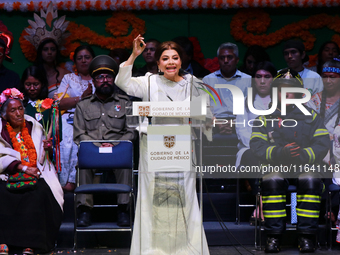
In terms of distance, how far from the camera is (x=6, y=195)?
4781mm

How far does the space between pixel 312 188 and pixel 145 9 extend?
3.80m

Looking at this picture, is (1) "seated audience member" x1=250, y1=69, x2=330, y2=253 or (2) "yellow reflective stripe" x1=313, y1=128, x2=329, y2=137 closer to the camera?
(1) "seated audience member" x1=250, y1=69, x2=330, y2=253

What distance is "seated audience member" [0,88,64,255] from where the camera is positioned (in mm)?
4664

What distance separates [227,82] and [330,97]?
3.88 ft

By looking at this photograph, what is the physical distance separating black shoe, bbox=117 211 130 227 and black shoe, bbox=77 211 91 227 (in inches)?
11.4

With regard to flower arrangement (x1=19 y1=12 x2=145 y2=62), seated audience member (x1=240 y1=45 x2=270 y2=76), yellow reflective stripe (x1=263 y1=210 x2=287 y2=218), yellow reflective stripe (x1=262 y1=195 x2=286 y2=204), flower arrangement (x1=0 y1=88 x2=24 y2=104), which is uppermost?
flower arrangement (x1=19 y1=12 x2=145 y2=62)

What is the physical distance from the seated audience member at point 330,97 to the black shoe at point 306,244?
1226 millimetres

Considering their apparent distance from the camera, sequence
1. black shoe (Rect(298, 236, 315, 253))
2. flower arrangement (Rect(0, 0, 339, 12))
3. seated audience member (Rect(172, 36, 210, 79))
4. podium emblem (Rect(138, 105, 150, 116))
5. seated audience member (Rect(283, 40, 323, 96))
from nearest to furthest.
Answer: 1. podium emblem (Rect(138, 105, 150, 116))
2. black shoe (Rect(298, 236, 315, 253))
3. seated audience member (Rect(283, 40, 323, 96))
4. seated audience member (Rect(172, 36, 210, 79))
5. flower arrangement (Rect(0, 0, 339, 12))

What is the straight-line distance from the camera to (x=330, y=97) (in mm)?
5496

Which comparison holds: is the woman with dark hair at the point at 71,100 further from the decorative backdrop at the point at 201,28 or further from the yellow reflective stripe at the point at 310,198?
the yellow reflective stripe at the point at 310,198

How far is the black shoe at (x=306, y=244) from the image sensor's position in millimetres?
4609

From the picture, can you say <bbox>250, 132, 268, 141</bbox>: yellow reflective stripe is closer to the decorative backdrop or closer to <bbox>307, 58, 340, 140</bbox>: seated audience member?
<bbox>307, 58, 340, 140</bbox>: seated audience member

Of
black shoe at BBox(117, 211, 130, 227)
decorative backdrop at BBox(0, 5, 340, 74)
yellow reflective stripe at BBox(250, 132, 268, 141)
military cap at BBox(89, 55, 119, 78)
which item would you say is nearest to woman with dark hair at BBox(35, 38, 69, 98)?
decorative backdrop at BBox(0, 5, 340, 74)

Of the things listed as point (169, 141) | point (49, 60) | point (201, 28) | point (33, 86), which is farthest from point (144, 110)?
point (201, 28)
